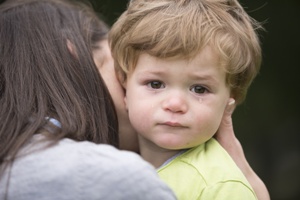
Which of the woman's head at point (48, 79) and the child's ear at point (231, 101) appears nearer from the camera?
the woman's head at point (48, 79)

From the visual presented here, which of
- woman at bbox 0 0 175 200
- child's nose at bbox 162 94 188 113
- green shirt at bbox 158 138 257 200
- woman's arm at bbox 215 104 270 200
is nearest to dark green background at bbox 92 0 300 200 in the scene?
woman's arm at bbox 215 104 270 200

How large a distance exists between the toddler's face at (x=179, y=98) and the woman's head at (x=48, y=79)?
6.8 inches

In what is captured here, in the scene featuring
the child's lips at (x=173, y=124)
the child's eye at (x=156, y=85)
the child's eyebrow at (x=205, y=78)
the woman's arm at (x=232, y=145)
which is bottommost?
the woman's arm at (x=232, y=145)

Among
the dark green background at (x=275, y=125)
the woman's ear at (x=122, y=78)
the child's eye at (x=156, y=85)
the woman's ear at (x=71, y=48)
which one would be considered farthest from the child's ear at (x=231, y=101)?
the dark green background at (x=275, y=125)

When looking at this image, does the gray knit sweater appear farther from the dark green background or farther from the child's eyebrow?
the dark green background

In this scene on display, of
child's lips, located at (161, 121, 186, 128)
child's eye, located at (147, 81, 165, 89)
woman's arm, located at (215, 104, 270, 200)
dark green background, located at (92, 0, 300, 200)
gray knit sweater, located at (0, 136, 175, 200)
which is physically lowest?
dark green background, located at (92, 0, 300, 200)

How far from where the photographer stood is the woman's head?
2107 mm

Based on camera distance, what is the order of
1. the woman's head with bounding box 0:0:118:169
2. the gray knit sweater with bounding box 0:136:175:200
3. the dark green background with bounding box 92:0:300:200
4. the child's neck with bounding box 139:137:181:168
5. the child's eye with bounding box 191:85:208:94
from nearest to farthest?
the gray knit sweater with bounding box 0:136:175:200 → the woman's head with bounding box 0:0:118:169 → the child's eye with bounding box 191:85:208:94 → the child's neck with bounding box 139:137:181:168 → the dark green background with bounding box 92:0:300:200

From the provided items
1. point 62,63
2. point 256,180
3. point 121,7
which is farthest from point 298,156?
point 62,63

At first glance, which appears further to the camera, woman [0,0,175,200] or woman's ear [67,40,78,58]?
woman's ear [67,40,78,58]

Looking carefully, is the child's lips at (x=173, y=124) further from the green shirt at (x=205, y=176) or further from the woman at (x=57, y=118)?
the woman at (x=57, y=118)

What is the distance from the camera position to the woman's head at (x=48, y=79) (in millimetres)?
2107

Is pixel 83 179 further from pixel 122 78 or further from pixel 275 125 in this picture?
pixel 275 125

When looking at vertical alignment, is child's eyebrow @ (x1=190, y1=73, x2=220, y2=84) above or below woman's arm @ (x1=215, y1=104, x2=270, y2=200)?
above
